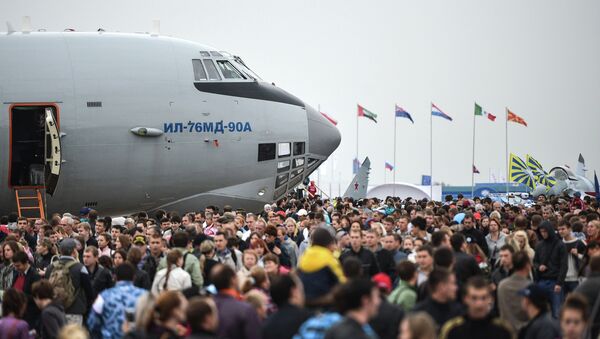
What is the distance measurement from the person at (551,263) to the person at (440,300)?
20.7ft

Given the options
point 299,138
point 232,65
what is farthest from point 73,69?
point 299,138

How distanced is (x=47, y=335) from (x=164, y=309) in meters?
3.56

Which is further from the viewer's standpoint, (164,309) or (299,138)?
(299,138)

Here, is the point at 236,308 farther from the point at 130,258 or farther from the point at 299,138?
the point at 299,138

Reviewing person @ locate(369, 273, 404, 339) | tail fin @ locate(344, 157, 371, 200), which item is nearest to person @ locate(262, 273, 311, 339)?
person @ locate(369, 273, 404, 339)

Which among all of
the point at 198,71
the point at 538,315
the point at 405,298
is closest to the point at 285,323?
the point at 405,298

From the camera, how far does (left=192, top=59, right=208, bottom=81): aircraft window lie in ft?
87.9

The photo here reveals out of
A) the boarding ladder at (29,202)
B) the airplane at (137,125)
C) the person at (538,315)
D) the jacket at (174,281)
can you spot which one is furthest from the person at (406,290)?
the boarding ladder at (29,202)

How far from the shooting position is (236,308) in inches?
361

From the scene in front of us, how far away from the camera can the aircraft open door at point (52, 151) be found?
24844mm

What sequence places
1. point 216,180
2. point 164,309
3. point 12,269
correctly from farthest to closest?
point 216,180 → point 12,269 → point 164,309

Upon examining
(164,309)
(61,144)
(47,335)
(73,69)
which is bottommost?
(47,335)

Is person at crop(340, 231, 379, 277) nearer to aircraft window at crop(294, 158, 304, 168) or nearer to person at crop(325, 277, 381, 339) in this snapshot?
person at crop(325, 277, 381, 339)

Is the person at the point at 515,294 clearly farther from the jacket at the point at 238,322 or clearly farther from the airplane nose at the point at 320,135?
the airplane nose at the point at 320,135
